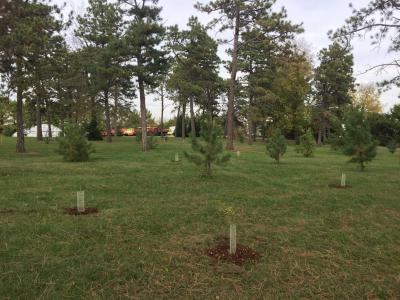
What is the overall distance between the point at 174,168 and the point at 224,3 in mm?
16506

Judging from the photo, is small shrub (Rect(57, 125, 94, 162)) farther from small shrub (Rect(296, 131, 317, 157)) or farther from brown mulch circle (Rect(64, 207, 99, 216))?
small shrub (Rect(296, 131, 317, 157))

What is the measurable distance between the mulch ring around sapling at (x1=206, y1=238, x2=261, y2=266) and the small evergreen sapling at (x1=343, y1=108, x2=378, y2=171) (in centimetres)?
1031

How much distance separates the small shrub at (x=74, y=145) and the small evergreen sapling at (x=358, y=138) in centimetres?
1128

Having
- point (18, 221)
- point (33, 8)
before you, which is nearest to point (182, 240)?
point (18, 221)

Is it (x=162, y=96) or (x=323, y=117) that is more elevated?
(x=162, y=96)

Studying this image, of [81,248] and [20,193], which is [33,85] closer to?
[20,193]

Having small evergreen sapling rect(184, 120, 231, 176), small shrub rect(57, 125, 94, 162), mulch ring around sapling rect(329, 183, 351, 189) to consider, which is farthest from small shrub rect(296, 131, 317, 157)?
small evergreen sapling rect(184, 120, 231, 176)

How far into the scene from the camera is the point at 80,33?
38844 mm

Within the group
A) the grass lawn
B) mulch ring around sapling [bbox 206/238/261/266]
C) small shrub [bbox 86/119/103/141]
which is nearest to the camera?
the grass lawn

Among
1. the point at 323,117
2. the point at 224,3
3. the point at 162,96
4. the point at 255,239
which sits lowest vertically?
the point at 255,239

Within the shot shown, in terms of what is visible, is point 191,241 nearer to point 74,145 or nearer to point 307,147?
point 74,145

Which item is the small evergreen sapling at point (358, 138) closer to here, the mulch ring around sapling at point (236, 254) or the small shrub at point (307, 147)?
the small shrub at point (307, 147)

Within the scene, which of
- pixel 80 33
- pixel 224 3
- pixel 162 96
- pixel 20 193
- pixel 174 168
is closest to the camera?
pixel 20 193

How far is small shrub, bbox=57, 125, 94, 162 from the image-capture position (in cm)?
1709
